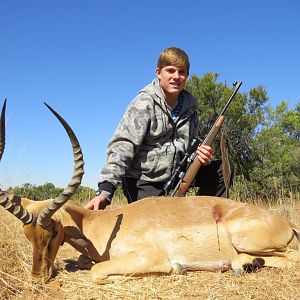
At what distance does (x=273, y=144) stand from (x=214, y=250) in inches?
466

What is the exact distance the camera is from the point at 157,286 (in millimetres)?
3861

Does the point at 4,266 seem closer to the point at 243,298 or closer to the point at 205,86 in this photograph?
the point at 243,298

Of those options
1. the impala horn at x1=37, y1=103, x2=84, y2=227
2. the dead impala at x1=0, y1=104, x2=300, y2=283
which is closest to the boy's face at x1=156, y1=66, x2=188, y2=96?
the dead impala at x1=0, y1=104, x2=300, y2=283

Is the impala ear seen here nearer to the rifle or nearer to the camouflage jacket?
the camouflage jacket

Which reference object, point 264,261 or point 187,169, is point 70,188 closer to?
point 264,261

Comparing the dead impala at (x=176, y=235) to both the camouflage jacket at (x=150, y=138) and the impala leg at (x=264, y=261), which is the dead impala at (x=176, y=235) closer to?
the impala leg at (x=264, y=261)

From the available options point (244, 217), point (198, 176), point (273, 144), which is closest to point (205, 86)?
point (273, 144)

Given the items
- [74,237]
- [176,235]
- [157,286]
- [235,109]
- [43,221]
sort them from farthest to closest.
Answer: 1. [235,109]
2. [176,235]
3. [74,237]
4. [43,221]
5. [157,286]

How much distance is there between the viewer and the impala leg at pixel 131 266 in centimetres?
402

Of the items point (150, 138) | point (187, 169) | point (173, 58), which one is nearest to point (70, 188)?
point (150, 138)

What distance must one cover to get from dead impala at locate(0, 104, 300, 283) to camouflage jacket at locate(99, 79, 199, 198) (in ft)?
3.81

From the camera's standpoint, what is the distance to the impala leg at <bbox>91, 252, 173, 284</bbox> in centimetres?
402

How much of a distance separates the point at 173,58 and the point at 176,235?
8.42 feet

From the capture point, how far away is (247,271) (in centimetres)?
435
